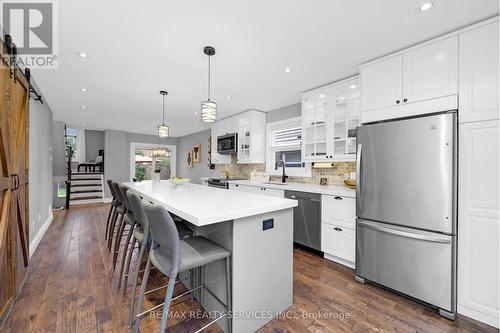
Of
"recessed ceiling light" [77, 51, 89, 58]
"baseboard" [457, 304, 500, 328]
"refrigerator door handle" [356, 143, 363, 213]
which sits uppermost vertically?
"recessed ceiling light" [77, 51, 89, 58]

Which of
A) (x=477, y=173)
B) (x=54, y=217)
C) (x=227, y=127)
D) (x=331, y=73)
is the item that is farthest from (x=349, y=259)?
(x=54, y=217)

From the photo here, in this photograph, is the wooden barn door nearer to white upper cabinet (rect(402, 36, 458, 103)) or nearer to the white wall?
the white wall

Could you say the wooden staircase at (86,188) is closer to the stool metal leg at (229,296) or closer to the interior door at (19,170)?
the interior door at (19,170)

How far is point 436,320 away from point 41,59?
4733 millimetres

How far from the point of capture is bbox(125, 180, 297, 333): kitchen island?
151 centimetres

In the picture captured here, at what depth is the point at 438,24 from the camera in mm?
1854

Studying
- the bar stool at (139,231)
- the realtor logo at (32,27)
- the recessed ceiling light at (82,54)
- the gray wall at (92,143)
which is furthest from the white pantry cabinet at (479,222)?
the gray wall at (92,143)

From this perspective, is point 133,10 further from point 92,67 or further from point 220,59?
point 92,67

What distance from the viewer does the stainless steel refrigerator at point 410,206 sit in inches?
71.7

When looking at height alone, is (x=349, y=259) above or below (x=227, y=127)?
below

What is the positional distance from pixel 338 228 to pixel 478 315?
129 centimetres

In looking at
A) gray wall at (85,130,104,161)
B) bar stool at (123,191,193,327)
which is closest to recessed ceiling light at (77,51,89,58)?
bar stool at (123,191,193,327)

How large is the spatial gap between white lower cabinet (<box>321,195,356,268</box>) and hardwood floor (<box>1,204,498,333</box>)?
5.7 inches

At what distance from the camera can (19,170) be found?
204cm
